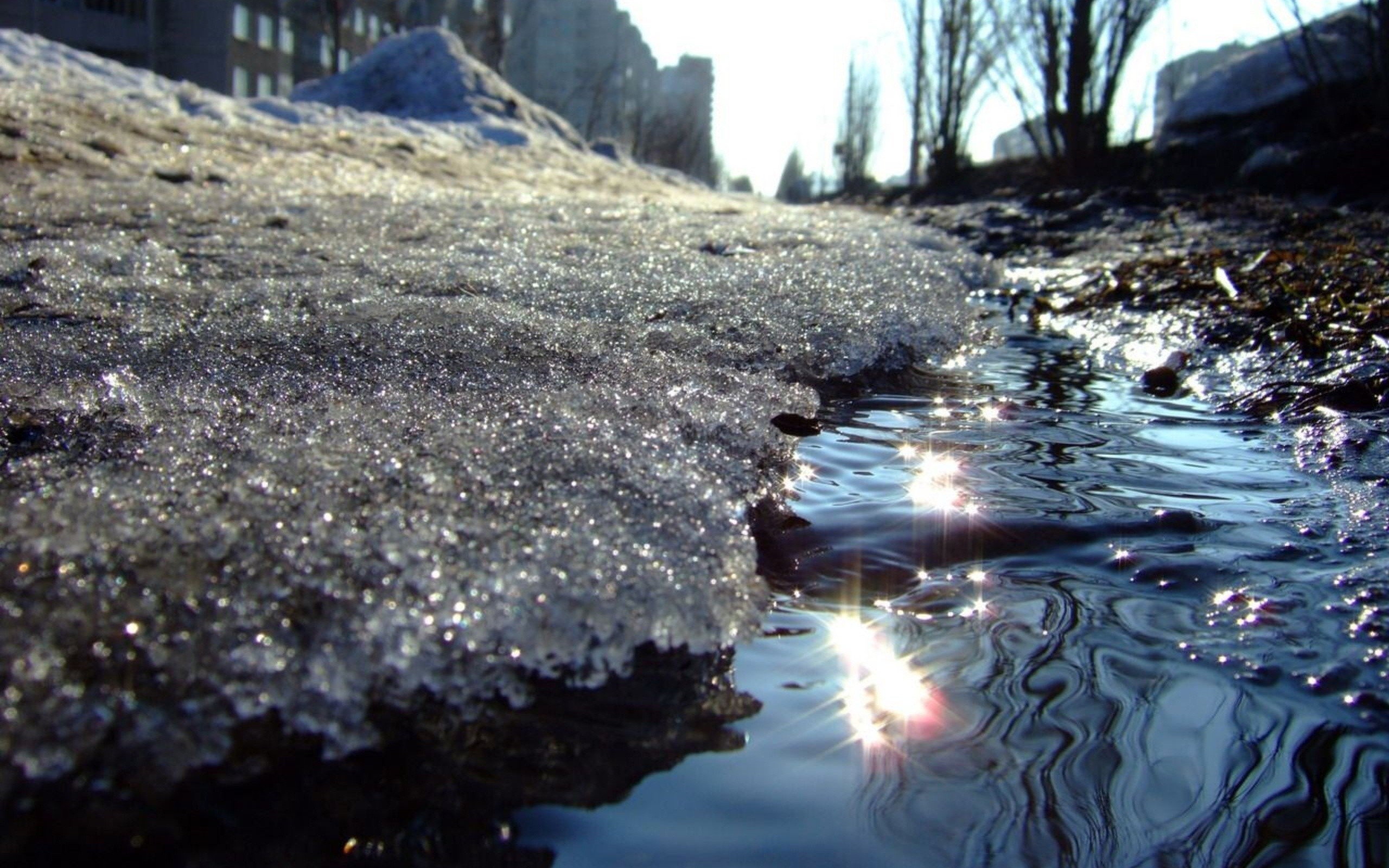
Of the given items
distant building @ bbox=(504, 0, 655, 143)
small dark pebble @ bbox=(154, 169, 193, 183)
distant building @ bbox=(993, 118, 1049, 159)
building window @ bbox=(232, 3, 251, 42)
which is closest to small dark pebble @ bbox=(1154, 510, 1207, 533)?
small dark pebble @ bbox=(154, 169, 193, 183)

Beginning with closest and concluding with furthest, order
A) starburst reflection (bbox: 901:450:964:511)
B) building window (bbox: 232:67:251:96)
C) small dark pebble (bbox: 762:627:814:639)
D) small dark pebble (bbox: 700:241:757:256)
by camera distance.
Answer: small dark pebble (bbox: 762:627:814:639) → starburst reflection (bbox: 901:450:964:511) → small dark pebble (bbox: 700:241:757:256) → building window (bbox: 232:67:251:96)

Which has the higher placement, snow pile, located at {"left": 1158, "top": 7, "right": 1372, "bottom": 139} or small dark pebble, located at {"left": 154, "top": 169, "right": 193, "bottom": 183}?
snow pile, located at {"left": 1158, "top": 7, "right": 1372, "bottom": 139}

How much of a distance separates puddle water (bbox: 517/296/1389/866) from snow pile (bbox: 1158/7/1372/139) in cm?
910

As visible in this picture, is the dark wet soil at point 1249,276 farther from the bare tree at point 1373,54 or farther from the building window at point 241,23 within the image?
the building window at point 241,23

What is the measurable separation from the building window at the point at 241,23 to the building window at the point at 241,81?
0.94 m

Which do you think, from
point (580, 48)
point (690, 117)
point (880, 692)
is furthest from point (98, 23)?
point (580, 48)

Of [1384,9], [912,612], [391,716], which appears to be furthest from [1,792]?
[1384,9]

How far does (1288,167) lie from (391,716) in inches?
305

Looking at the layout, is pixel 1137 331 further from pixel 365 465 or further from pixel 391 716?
pixel 391 716

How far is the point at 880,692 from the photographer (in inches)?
37.4

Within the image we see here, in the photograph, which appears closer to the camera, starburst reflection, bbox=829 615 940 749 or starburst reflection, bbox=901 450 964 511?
starburst reflection, bbox=829 615 940 749

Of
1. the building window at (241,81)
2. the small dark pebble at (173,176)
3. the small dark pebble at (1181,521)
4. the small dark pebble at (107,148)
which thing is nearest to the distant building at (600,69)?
the building window at (241,81)

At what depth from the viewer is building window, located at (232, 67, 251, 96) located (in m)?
29.9

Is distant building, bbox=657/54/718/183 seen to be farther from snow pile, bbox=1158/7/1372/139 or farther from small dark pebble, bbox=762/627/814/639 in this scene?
small dark pebble, bbox=762/627/814/639
